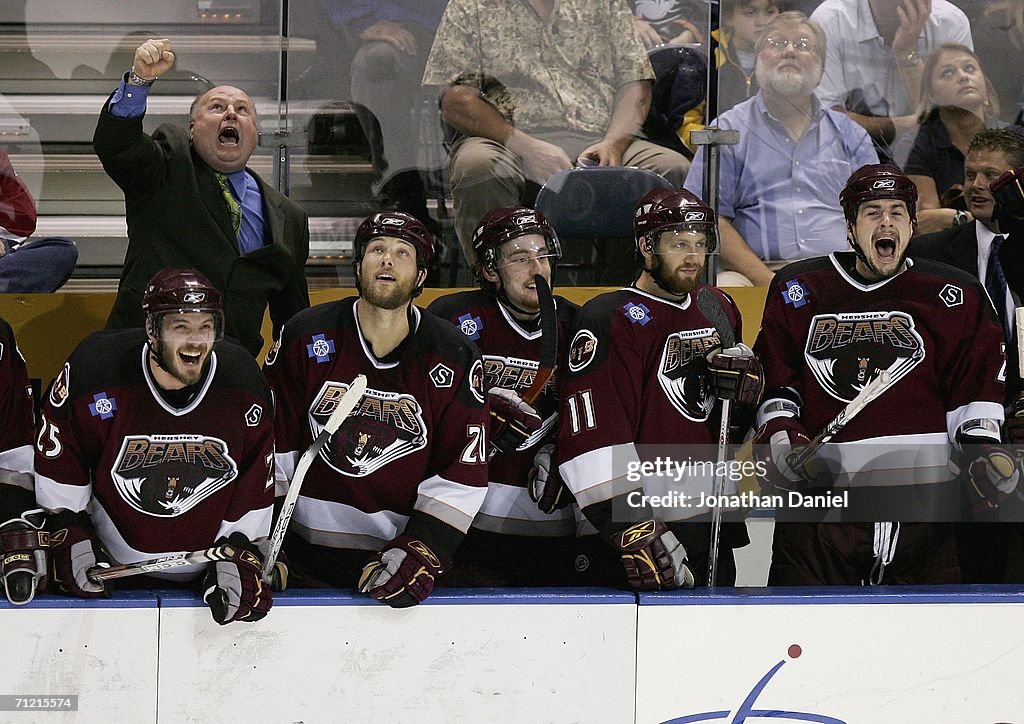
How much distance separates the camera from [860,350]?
2797 millimetres

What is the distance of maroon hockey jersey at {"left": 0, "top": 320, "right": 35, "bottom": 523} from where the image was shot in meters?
2.61

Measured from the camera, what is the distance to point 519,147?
11.7 feet

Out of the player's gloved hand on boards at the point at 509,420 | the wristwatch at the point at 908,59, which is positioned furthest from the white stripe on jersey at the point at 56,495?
the wristwatch at the point at 908,59

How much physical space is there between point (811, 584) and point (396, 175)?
63.2 inches

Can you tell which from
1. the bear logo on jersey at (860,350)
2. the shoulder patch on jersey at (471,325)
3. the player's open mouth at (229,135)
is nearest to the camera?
the bear logo on jersey at (860,350)

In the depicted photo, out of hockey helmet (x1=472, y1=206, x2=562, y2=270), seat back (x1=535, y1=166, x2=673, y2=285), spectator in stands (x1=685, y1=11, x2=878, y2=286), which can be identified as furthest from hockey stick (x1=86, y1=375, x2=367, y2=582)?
spectator in stands (x1=685, y1=11, x2=878, y2=286)

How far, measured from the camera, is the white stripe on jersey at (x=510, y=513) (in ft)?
9.40

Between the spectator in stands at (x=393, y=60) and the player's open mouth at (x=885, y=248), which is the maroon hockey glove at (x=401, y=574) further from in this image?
the spectator in stands at (x=393, y=60)

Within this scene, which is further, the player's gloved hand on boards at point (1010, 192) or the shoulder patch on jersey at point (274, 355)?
the player's gloved hand on boards at point (1010, 192)

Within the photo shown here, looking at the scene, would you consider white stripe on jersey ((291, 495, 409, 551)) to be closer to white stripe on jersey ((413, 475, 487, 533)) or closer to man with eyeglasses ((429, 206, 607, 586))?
white stripe on jersey ((413, 475, 487, 533))

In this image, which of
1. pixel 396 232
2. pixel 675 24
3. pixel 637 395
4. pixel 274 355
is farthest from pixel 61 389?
pixel 675 24

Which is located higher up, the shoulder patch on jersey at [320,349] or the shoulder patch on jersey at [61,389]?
the shoulder patch on jersey at [320,349]

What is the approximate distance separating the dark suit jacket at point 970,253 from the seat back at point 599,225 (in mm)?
701

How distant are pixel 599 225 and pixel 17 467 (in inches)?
64.5
